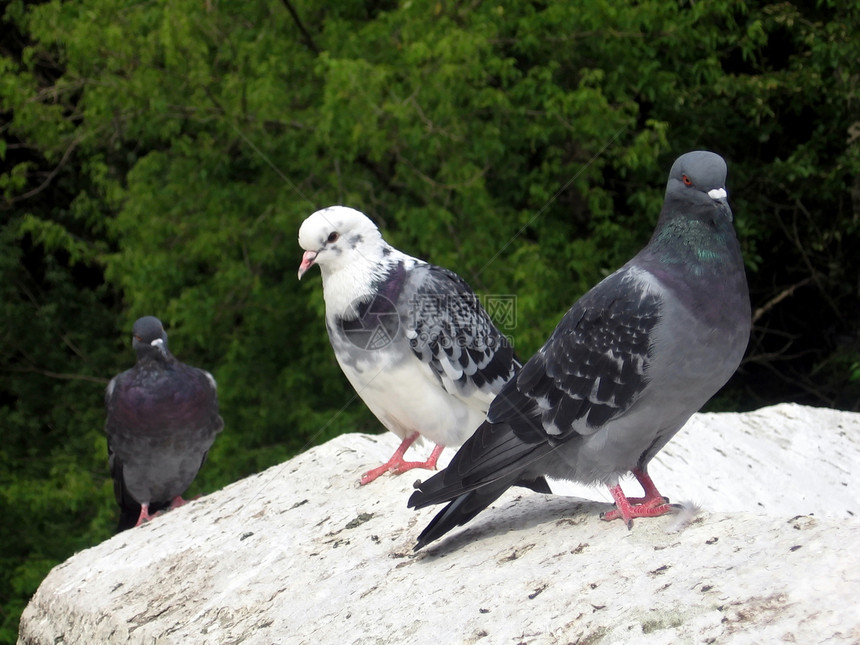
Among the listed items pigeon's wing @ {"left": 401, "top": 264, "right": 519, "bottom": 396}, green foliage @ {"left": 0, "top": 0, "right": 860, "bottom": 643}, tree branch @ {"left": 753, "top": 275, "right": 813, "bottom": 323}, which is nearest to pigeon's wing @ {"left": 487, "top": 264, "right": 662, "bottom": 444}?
pigeon's wing @ {"left": 401, "top": 264, "right": 519, "bottom": 396}

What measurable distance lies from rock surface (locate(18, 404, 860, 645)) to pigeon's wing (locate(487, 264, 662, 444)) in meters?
0.34

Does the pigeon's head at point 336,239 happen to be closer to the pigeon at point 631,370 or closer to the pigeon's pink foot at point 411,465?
the pigeon's pink foot at point 411,465

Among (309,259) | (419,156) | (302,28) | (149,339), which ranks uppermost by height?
(302,28)

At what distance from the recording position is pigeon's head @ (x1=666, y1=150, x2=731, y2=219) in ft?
8.99

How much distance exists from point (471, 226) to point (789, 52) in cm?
400

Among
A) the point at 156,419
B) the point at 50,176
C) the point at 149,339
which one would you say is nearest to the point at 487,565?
the point at 156,419

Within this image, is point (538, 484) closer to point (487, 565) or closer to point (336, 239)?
point (487, 565)

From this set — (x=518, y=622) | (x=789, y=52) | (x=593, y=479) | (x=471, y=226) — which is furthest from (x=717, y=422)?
(x=789, y=52)

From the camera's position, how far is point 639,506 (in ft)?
9.56

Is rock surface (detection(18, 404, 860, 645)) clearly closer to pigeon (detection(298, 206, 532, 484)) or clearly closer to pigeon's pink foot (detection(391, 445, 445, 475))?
pigeon's pink foot (detection(391, 445, 445, 475))

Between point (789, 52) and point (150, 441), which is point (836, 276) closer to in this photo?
point (789, 52)

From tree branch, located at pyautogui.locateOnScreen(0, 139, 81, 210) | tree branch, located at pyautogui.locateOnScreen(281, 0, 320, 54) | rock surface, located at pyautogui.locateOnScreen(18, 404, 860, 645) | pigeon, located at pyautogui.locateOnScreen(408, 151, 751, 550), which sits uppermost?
tree branch, located at pyautogui.locateOnScreen(281, 0, 320, 54)

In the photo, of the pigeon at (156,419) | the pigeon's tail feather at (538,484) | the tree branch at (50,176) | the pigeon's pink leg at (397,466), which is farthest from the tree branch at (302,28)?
the pigeon's tail feather at (538,484)

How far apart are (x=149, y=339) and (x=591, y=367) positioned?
3.19 meters
